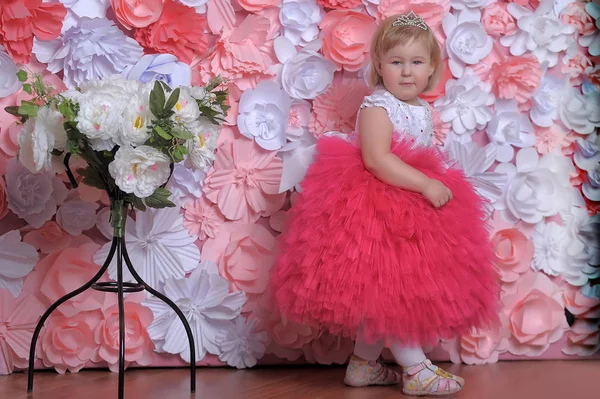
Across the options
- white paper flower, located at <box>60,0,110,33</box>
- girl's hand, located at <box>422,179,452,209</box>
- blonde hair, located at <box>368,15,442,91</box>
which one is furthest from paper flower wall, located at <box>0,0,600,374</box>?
girl's hand, located at <box>422,179,452,209</box>

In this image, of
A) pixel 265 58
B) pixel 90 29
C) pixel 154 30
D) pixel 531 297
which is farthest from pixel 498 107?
pixel 90 29

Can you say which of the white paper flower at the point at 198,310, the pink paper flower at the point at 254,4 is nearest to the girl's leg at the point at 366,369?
the white paper flower at the point at 198,310

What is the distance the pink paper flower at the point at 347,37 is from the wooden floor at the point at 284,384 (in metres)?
0.79

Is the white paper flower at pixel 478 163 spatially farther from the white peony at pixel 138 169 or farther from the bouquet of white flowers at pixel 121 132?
the white peony at pixel 138 169

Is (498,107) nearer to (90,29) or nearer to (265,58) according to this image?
(265,58)

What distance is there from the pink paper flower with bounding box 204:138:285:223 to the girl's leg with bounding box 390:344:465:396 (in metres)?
0.51

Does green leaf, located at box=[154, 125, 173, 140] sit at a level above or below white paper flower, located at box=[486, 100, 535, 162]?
above

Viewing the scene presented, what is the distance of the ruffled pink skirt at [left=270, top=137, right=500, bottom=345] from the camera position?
156cm

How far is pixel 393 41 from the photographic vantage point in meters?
1.74

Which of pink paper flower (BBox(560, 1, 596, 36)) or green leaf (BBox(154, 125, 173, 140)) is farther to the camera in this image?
pink paper flower (BBox(560, 1, 596, 36))

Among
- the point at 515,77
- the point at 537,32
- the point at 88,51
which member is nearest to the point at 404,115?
the point at 515,77

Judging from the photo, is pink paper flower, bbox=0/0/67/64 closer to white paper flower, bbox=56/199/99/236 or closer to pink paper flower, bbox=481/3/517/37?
white paper flower, bbox=56/199/99/236

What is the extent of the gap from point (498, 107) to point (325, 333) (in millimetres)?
764

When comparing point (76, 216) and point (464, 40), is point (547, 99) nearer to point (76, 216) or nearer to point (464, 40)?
point (464, 40)
